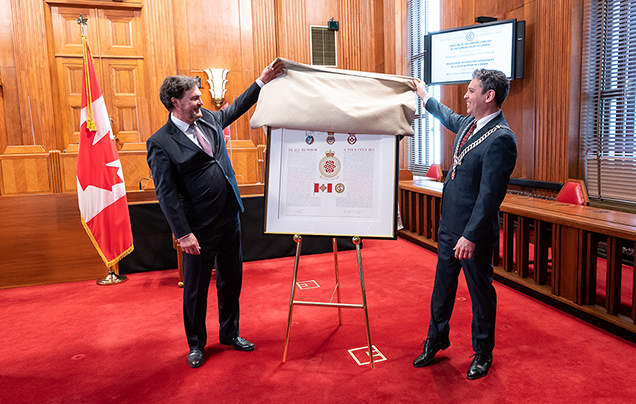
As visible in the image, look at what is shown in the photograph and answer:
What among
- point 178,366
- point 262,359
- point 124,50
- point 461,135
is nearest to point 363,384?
point 262,359

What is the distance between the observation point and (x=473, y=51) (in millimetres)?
5465

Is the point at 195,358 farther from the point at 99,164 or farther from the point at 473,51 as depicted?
the point at 473,51

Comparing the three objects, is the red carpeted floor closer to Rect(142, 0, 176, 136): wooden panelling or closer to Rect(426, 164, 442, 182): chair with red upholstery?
Rect(426, 164, 442, 182): chair with red upholstery

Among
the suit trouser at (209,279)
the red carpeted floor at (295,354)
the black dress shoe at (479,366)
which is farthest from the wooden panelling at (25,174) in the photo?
the black dress shoe at (479,366)

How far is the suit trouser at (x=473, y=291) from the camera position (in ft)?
6.84

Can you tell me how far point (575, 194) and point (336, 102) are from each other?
8.29 ft

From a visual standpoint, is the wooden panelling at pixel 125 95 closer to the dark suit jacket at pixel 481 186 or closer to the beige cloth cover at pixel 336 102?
the beige cloth cover at pixel 336 102

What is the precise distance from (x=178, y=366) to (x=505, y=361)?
70.3 inches

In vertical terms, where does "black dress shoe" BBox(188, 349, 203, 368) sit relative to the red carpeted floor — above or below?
above

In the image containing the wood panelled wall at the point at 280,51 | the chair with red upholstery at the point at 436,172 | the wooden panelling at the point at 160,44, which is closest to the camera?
the wood panelled wall at the point at 280,51

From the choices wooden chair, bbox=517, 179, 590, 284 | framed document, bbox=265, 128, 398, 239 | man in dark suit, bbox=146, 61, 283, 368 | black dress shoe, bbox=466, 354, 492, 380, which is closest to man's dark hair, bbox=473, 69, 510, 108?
framed document, bbox=265, 128, 398, 239

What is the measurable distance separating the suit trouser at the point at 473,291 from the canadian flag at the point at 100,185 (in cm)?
276

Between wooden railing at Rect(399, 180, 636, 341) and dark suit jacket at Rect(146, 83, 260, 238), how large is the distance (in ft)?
7.31

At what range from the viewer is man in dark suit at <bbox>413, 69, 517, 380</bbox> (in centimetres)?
192
